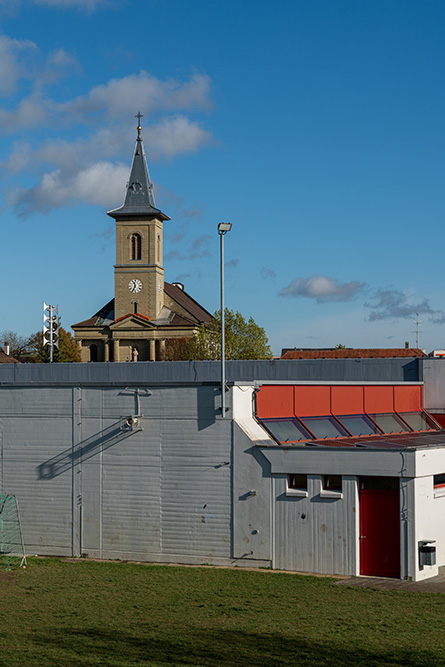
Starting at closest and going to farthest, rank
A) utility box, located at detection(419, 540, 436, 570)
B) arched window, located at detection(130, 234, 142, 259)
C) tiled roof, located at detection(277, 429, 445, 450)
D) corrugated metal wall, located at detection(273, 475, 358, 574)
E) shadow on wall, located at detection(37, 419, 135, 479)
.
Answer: utility box, located at detection(419, 540, 436, 570) → corrugated metal wall, located at detection(273, 475, 358, 574) → tiled roof, located at detection(277, 429, 445, 450) → shadow on wall, located at detection(37, 419, 135, 479) → arched window, located at detection(130, 234, 142, 259)

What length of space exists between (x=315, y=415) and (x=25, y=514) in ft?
33.6

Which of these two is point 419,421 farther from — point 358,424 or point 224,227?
point 224,227

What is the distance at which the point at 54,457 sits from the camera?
28.6 meters

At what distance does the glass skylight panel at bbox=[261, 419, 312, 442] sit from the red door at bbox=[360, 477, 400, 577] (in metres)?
3.68

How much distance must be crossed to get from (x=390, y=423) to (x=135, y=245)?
8124cm

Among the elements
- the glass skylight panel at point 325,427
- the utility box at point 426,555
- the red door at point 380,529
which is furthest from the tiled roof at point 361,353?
the utility box at point 426,555

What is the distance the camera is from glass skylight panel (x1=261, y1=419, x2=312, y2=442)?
26953 millimetres

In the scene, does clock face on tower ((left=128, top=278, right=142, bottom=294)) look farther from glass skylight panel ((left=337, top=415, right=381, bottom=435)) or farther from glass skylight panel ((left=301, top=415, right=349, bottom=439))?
glass skylight panel ((left=301, top=415, right=349, bottom=439))

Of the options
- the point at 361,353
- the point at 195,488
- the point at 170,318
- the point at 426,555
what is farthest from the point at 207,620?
the point at 170,318

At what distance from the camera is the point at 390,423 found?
111 feet

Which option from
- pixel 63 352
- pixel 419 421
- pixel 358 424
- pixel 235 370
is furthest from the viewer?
pixel 63 352

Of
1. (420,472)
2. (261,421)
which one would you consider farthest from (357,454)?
(261,421)

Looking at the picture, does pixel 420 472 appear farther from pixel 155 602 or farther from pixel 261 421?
pixel 155 602

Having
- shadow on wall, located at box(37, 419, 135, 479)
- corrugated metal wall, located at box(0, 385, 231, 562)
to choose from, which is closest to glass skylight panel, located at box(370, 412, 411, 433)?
corrugated metal wall, located at box(0, 385, 231, 562)
